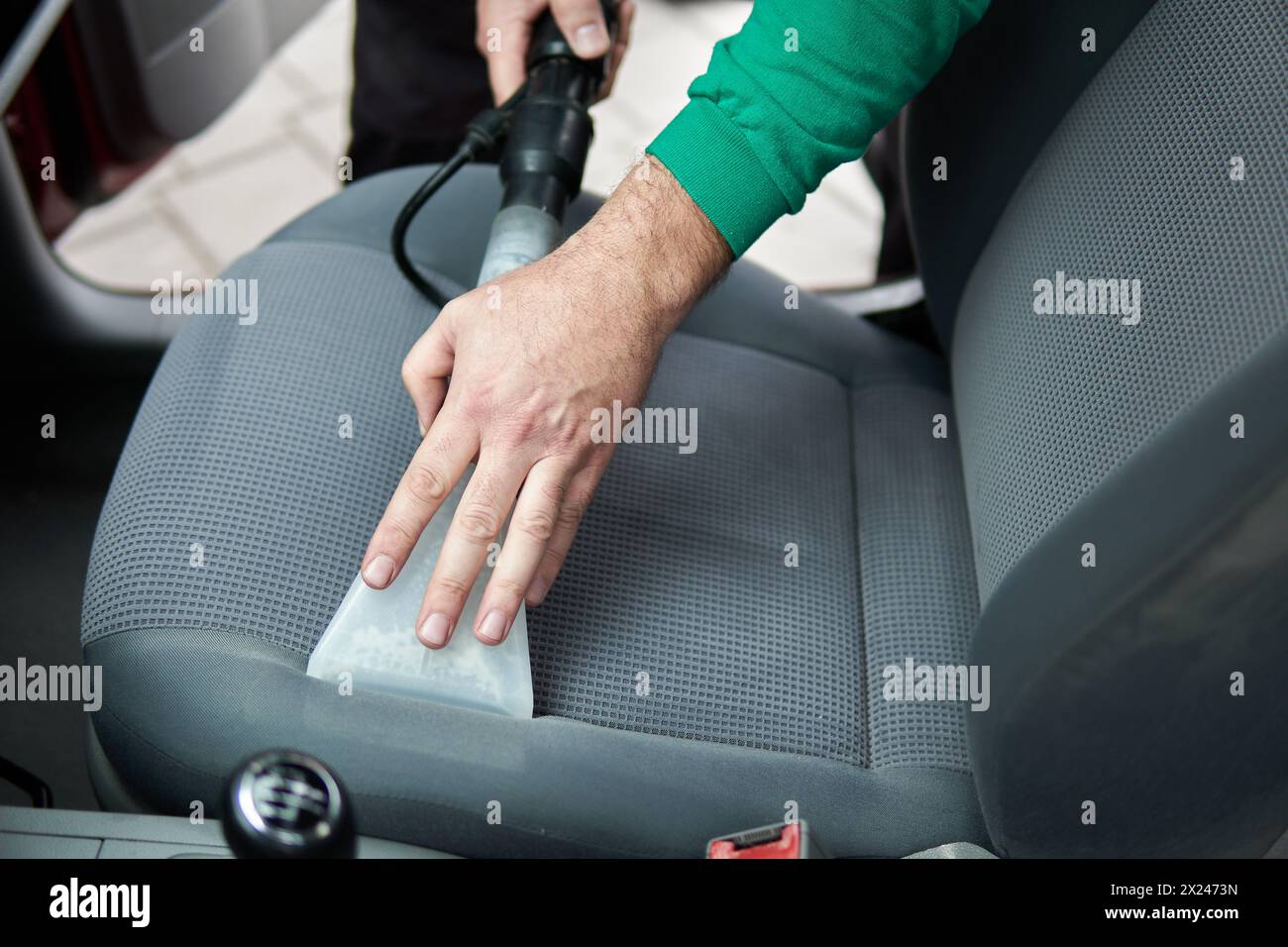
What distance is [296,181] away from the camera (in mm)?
1848

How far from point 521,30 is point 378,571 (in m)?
0.51

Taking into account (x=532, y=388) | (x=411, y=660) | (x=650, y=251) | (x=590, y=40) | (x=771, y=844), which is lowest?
(x=771, y=844)

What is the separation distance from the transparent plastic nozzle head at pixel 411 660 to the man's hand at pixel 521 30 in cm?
47

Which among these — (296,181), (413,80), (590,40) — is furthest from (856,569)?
(296,181)

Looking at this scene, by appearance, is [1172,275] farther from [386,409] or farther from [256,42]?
[256,42]

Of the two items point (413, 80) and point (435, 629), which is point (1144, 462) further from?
point (413, 80)

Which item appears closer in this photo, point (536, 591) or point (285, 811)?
point (285, 811)

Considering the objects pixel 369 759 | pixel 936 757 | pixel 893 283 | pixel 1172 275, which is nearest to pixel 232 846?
pixel 369 759

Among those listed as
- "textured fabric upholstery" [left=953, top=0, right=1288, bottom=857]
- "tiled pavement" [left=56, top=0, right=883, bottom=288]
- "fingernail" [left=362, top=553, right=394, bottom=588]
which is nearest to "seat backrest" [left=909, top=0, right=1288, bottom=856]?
"textured fabric upholstery" [left=953, top=0, right=1288, bottom=857]

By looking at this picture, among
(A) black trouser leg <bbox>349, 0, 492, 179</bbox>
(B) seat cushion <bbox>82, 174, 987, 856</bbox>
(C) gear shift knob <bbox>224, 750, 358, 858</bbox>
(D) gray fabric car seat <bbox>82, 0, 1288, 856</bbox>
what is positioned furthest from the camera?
(A) black trouser leg <bbox>349, 0, 492, 179</bbox>

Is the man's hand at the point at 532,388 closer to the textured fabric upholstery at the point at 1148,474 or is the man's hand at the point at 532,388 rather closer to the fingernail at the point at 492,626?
the fingernail at the point at 492,626

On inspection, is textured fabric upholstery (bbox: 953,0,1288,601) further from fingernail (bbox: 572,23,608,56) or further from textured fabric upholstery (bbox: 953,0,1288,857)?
fingernail (bbox: 572,23,608,56)

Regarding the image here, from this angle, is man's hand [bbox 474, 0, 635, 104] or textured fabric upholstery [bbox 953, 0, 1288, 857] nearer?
textured fabric upholstery [bbox 953, 0, 1288, 857]

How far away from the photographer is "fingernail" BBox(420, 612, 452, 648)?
0.67m
